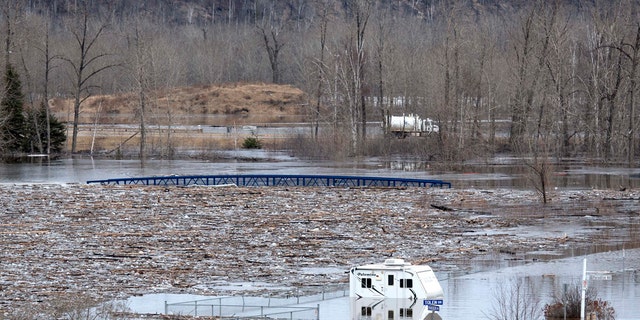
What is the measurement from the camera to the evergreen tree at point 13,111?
226 ft

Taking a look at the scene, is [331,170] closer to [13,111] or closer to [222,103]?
[13,111]

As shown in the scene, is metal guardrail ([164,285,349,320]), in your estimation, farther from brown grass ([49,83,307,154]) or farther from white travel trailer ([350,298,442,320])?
brown grass ([49,83,307,154])

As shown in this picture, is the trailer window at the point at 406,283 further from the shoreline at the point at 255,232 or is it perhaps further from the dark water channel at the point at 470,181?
the shoreline at the point at 255,232

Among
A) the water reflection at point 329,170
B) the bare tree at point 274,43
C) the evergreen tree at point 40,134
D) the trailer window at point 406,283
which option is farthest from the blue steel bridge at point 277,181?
the bare tree at point 274,43

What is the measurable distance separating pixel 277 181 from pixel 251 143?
27420 mm

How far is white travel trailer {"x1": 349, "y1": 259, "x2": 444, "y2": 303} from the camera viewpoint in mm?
21141

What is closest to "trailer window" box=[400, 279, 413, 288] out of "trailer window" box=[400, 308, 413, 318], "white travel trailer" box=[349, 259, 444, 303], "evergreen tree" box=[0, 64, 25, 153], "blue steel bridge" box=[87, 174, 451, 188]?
"white travel trailer" box=[349, 259, 444, 303]

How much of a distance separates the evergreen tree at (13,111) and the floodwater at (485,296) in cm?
4904

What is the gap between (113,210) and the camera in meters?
35.9

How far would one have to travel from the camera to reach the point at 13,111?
70.0 m

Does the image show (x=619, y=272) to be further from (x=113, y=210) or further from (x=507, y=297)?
(x=113, y=210)

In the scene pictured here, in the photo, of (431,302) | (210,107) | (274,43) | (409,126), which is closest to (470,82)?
(409,126)

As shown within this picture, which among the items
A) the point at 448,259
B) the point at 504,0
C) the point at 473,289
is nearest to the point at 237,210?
the point at 448,259

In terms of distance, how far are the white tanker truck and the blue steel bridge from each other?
72.8ft
